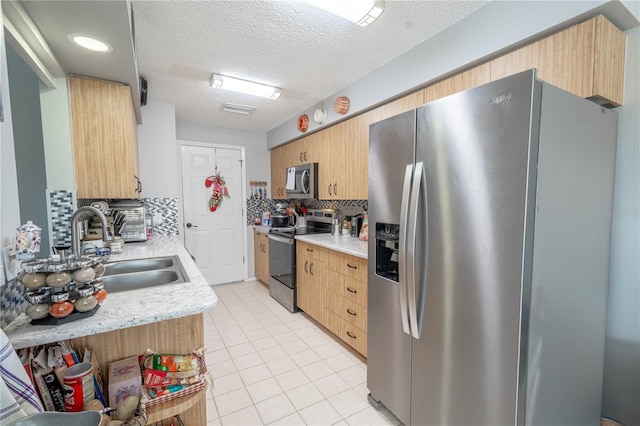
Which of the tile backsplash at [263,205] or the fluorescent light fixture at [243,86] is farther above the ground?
the fluorescent light fixture at [243,86]

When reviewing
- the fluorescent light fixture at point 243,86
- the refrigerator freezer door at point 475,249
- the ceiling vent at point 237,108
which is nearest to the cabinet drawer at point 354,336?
the refrigerator freezer door at point 475,249

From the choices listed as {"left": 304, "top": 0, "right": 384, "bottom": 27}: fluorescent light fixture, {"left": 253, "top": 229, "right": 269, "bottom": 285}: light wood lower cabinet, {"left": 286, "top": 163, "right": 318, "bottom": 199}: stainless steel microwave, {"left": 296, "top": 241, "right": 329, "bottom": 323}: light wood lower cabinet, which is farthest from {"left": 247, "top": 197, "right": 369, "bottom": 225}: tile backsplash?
{"left": 304, "top": 0, "right": 384, "bottom": 27}: fluorescent light fixture

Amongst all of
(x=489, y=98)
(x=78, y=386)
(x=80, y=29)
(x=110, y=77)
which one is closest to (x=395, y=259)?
(x=489, y=98)

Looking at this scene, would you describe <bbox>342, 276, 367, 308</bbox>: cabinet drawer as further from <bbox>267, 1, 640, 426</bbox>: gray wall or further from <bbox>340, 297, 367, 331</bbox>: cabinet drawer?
<bbox>267, 1, 640, 426</bbox>: gray wall

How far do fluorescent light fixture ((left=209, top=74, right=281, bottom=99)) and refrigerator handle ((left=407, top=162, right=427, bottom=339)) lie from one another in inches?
76.4

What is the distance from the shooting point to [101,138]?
6.68 ft

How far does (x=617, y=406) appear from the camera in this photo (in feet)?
A: 4.64

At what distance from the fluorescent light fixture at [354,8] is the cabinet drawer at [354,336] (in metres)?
2.20

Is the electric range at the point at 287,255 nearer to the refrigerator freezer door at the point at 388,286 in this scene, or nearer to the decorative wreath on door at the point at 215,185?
the decorative wreath on door at the point at 215,185

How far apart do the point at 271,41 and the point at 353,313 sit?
2208mm

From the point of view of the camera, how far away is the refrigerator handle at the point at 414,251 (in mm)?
1354

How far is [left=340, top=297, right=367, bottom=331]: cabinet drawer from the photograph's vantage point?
7.40 feet

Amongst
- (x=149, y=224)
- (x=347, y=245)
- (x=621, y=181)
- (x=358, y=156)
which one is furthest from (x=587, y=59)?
(x=149, y=224)

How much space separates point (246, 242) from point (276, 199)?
33.7 inches
